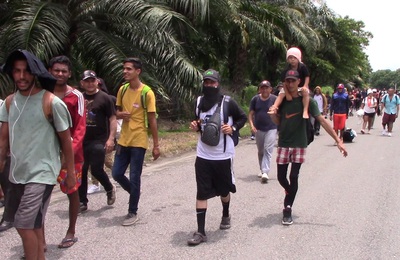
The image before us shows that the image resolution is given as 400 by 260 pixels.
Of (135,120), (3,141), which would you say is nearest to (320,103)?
(135,120)

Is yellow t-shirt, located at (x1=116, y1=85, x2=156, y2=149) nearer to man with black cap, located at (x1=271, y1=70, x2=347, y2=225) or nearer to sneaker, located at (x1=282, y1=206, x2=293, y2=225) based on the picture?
man with black cap, located at (x1=271, y1=70, x2=347, y2=225)

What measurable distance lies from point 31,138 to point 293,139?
3.04 meters

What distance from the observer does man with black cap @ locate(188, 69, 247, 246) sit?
4.56 meters

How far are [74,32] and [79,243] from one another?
7.09m

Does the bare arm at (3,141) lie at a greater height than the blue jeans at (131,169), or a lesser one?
greater

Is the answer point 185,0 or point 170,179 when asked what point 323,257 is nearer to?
point 170,179

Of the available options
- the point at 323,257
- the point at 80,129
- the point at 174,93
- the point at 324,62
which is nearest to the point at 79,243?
the point at 80,129

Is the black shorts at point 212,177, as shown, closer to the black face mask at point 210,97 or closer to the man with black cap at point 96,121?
the black face mask at point 210,97

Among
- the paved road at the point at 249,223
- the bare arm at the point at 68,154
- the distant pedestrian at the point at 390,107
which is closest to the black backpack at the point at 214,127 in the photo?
the paved road at the point at 249,223

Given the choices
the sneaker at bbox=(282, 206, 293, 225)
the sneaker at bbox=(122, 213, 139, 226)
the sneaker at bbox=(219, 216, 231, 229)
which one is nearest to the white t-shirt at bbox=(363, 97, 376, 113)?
the sneaker at bbox=(282, 206, 293, 225)

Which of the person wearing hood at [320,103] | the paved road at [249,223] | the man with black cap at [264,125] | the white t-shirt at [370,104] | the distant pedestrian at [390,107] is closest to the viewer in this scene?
the paved road at [249,223]

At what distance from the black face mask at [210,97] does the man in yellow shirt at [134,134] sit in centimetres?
68

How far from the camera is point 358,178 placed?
25.6 feet

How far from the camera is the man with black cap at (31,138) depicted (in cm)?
322
